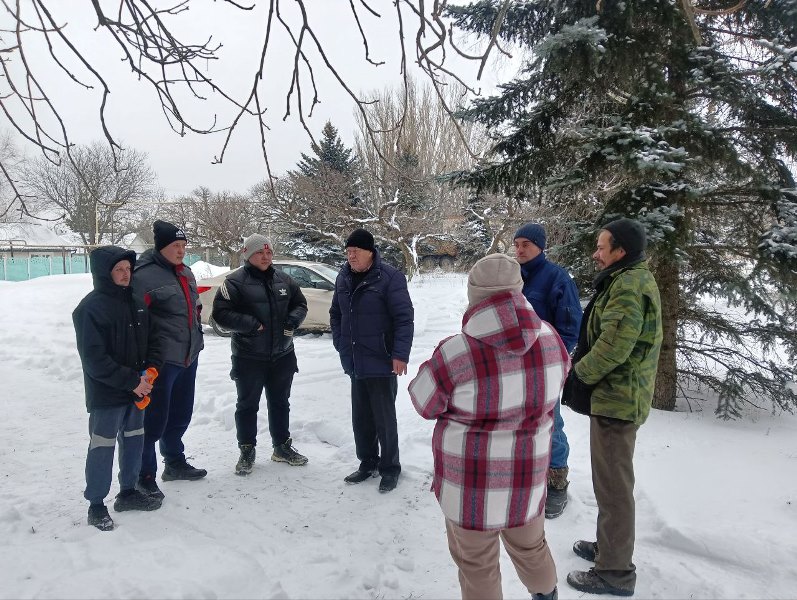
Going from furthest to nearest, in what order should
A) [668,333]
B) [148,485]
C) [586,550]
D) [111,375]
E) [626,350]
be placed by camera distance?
1. [668,333]
2. [148,485]
3. [111,375]
4. [586,550]
5. [626,350]

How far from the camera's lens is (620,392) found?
2.30 meters

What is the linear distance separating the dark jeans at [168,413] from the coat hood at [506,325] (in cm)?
236

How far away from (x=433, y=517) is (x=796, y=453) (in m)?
3.16

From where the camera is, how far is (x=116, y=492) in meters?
3.32

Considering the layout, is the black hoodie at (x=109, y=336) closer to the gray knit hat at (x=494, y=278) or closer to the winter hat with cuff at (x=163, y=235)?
the winter hat with cuff at (x=163, y=235)

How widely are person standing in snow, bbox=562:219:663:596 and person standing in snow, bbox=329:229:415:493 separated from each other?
1345 mm

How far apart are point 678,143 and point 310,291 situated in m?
6.17

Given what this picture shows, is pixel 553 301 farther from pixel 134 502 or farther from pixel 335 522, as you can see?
pixel 134 502

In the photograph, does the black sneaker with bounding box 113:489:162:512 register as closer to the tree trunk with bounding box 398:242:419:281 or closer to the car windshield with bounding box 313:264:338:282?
the car windshield with bounding box 313:264:338:282

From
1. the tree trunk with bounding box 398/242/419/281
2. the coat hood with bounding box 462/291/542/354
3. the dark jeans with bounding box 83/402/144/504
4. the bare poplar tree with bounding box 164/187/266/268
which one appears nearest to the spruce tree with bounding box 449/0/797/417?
the coat hood with bounding box 462/291/542/354

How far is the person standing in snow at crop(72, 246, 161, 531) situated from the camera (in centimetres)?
279

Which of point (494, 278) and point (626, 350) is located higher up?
point (494, 278)

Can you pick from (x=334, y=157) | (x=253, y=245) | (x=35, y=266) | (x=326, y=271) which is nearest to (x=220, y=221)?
(x=334, y=157)

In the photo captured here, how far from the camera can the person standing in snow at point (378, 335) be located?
3.39 metres
